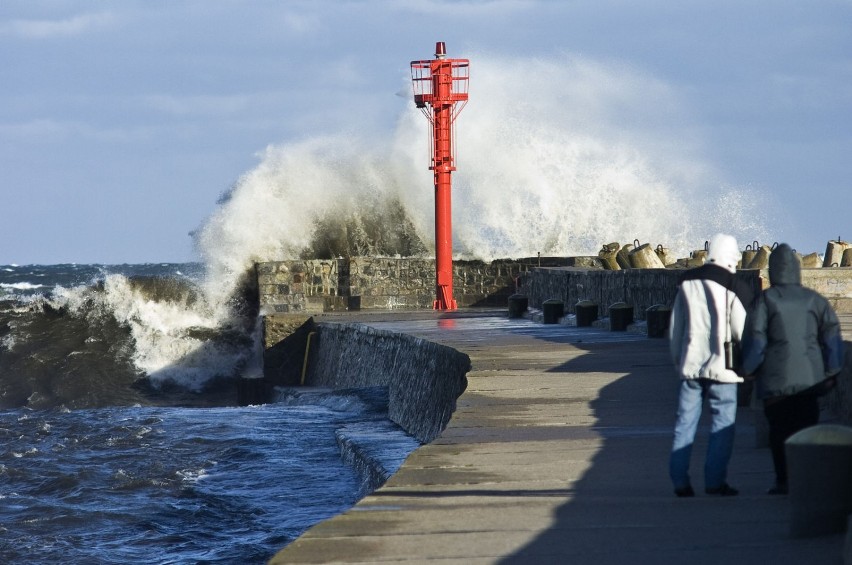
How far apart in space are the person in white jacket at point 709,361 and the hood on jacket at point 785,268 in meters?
0.17

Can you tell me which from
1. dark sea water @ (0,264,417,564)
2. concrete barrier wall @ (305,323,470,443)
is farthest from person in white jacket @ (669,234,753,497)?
concrete barrier wall @ (305,323,470,443)

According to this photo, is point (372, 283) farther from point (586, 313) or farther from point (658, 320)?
point (658, 320)

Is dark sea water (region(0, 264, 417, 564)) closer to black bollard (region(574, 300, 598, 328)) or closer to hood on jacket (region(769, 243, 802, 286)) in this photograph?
black bollard (region(574, 300, 598, 328))

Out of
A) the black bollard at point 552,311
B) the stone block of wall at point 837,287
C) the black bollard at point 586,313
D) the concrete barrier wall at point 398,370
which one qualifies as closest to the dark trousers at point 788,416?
the concrete barrier wall at point 398,370

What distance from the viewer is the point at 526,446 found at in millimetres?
6461

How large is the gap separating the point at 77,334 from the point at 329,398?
824 centimetres

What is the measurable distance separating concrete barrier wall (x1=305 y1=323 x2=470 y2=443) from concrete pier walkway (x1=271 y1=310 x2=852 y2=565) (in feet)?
7.91

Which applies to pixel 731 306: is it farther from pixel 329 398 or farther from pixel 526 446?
pixel 329 398

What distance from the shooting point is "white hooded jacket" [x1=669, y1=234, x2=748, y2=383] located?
5.04 metres

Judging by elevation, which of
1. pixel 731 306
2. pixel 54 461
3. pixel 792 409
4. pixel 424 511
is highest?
pixel 731 306

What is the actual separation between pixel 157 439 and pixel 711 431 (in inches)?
355

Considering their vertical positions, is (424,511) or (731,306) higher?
(731,306)

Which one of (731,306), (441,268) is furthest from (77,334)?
(731,306)

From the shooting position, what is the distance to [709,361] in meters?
5.06
